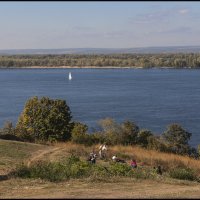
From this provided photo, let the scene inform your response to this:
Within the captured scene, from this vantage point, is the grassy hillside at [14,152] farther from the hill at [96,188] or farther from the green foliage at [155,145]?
the green foliage at [155,145]

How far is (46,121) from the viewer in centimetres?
3116

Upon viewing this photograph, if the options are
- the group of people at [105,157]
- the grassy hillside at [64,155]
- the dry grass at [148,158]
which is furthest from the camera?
the dry grass at [148,158]

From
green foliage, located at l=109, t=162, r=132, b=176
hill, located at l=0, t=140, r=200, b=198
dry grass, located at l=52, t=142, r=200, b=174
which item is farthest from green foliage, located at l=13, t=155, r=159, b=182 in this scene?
dry grass, located at l=52, t=142, r=200, b=174

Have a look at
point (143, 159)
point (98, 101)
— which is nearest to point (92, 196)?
point (143, 159)

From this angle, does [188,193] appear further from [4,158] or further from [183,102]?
[183,102]

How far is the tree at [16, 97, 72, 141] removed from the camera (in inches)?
1208

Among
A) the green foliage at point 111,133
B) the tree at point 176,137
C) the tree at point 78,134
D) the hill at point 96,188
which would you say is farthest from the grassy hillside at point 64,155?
the tree at point 176,137

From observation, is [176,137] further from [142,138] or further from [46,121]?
[46,121]

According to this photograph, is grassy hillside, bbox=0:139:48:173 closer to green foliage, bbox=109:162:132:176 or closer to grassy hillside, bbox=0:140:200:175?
grassy hillside, bbox=0:140:200:175

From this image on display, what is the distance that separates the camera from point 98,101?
76250 millimetres

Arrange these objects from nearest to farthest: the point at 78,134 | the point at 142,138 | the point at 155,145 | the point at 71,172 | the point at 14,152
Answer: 1. the point at 71,172
2. the point at 14,152
3. the point at 78,134
4. the point at 155,145
5. the point at 142,138

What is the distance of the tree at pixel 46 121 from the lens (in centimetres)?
3067

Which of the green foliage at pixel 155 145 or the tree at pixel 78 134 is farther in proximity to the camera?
the green foliage at pixel 155 145

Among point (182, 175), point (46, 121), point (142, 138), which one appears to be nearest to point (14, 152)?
point (182, 175)
